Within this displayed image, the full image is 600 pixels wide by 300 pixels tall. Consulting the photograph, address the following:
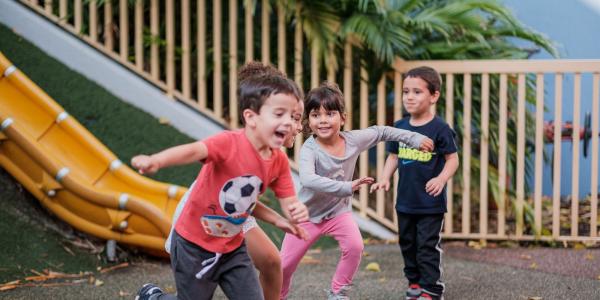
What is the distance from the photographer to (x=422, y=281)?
4328 mm

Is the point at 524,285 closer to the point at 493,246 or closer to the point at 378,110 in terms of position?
the point at 493,246

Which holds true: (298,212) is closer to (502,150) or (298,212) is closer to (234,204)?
(234,204)

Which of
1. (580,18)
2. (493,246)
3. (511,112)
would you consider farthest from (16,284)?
(580,18)

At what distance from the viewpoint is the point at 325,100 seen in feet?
12.9

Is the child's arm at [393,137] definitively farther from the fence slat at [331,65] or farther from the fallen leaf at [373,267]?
the fence slat at [331,65]

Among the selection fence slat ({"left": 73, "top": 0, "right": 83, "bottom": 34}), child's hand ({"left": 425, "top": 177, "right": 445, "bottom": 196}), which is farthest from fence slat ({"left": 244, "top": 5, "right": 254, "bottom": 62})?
child's hand ({"left": 425, "top": 177, "right": 445, "bottom": 196})

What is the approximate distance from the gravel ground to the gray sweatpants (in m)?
1.42

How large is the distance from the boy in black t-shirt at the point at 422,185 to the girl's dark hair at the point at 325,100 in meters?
0.55

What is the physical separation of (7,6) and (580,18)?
5.70 metres

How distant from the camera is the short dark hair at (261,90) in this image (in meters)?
3.05

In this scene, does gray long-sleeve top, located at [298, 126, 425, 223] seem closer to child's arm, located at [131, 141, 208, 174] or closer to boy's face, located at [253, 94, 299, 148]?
boy's face, located at [253, 94, 299, 148]

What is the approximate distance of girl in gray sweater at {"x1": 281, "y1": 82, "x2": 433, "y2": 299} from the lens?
393 cm

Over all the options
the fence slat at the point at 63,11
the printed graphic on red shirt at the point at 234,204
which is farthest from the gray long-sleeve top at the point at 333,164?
the fence slat at the point at 63,11

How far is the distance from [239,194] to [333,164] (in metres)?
0.97
